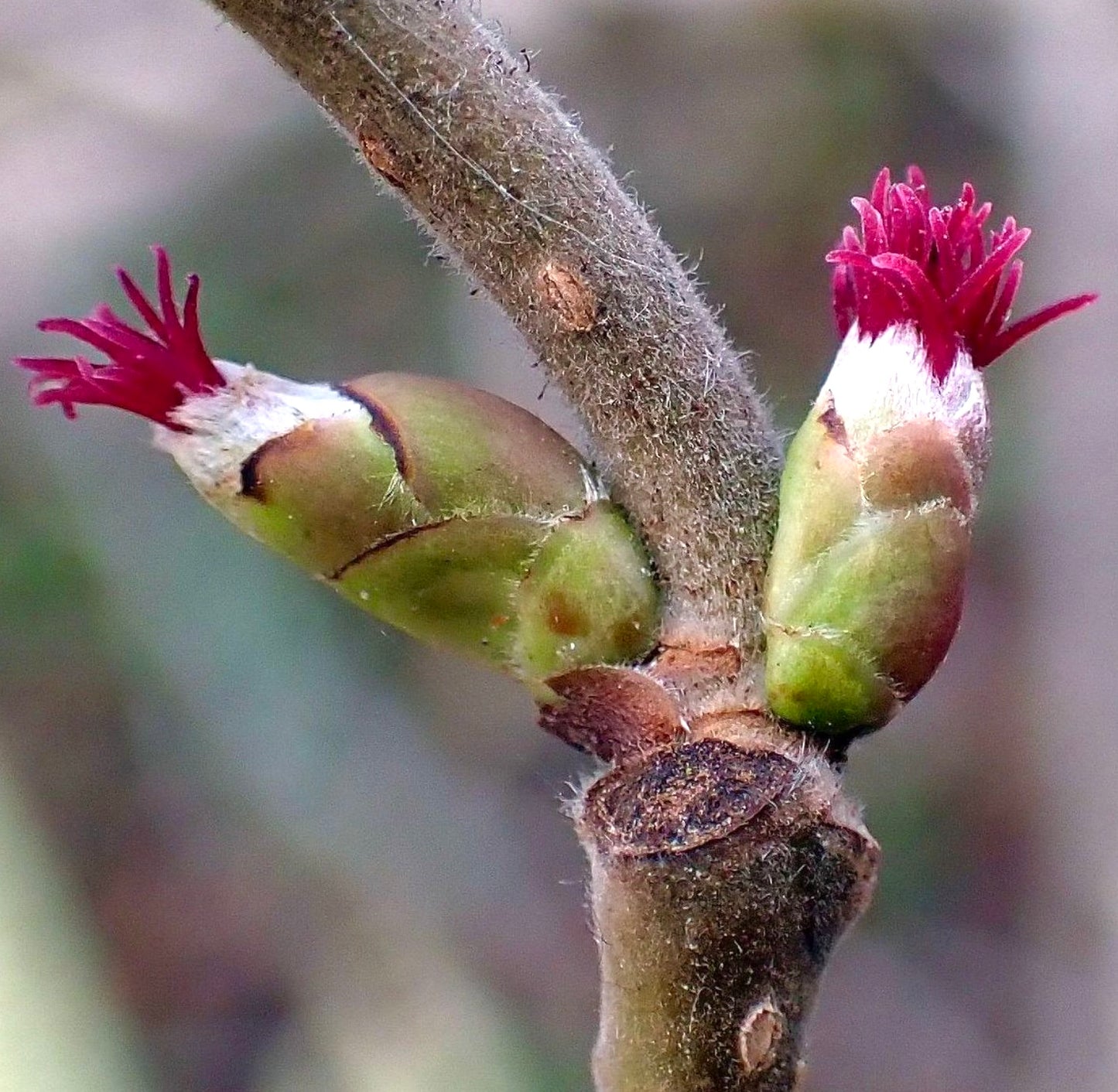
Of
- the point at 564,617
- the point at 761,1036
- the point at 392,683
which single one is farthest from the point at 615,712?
the point at 392,683

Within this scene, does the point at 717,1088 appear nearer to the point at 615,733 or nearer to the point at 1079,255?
the point at 615,733

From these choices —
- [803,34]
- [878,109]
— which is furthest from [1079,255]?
[803,34]


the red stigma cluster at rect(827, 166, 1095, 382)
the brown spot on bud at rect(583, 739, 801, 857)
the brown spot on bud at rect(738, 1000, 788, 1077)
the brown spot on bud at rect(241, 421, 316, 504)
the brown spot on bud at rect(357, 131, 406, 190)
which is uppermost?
the red stigma cluster at rect(827, 166, 1095, 382)

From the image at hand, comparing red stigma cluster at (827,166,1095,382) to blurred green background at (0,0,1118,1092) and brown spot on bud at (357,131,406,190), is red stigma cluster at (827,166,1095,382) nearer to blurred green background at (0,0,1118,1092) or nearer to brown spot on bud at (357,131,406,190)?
brown spot on bud at (357,131,406,190)

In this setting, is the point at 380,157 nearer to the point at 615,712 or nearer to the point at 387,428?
the point at 387,428

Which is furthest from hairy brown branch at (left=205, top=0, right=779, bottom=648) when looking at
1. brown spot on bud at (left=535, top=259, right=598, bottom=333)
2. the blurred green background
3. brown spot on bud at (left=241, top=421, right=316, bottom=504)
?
the blurred green background

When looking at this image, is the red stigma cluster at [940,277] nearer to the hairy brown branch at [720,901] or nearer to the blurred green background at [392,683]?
the hairy brown branch at [720,901]
